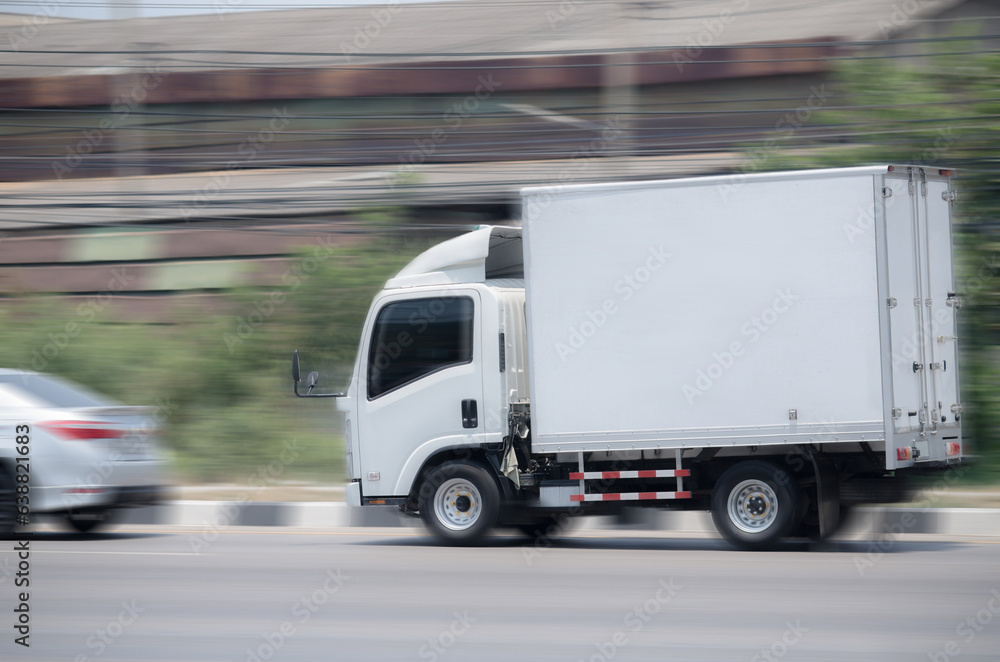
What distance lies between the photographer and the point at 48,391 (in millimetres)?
11102

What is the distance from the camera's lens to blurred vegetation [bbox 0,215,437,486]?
Result: 1653cm

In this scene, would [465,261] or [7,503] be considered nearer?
[465,261]

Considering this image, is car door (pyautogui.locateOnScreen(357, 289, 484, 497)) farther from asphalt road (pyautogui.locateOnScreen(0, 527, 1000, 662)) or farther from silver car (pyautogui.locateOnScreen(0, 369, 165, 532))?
silver car (pyautogui.locateOnScreen(0, 369, 165, 532))

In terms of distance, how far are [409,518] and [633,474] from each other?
3.39m

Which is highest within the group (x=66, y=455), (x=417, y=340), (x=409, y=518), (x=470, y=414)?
(x=417, y=340)

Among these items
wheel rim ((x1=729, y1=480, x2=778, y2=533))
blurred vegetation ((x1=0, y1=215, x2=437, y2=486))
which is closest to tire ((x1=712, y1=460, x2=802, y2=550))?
wheel rim ((x1=729, y1=480, x2=778, y2=533))

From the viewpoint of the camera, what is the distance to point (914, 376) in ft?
30.9

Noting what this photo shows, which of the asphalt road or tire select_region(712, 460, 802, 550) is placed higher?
tire select_region(712, 460, 802, 550)

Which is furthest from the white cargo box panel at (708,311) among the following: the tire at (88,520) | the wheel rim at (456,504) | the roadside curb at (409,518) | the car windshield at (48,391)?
the tire at (88,520)

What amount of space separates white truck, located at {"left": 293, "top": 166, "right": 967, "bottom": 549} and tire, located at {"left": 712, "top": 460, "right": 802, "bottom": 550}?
0.6 inches

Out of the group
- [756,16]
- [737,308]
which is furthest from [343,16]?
[737,308]

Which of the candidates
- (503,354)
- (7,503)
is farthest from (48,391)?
(503,354)

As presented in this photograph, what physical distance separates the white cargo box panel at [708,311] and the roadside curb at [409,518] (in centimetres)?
136

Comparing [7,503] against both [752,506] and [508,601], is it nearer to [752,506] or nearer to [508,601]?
[508,601]
